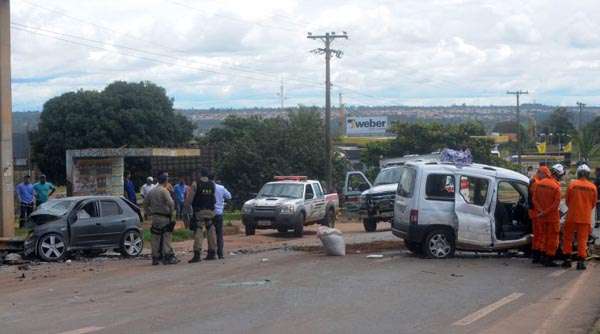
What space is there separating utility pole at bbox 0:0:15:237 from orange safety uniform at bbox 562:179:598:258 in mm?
13090

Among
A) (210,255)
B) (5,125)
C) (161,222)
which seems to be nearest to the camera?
(161,222)

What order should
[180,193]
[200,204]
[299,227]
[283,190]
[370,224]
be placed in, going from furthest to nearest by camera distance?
[370,224], [180,193], [283,190], [299,227], [200,204]

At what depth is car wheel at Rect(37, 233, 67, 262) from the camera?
63.8 ft

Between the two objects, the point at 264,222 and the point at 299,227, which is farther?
the point at 299,227

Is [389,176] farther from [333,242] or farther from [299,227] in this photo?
[333,242]

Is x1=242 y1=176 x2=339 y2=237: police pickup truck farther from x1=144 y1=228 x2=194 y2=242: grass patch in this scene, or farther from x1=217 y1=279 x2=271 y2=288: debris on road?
x1=217 y1=279 x2=271 y2=288: debris on road

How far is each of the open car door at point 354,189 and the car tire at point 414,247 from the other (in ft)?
44.5

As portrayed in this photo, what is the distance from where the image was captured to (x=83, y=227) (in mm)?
20000

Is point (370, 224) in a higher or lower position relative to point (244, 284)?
lower

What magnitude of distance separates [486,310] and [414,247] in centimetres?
726

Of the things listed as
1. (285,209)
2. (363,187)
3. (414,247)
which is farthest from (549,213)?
(363,187)

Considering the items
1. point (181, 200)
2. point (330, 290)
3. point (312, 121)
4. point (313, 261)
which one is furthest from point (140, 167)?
point (330, 290)

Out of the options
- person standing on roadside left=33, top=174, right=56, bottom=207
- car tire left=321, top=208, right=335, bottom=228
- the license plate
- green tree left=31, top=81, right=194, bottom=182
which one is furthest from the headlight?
green tree left=31, top=81, right=194, bottom=182

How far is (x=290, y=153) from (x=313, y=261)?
113 feet
